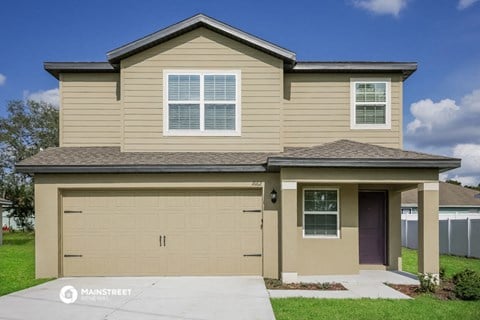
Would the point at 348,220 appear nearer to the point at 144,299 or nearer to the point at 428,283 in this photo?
the point at 428,283

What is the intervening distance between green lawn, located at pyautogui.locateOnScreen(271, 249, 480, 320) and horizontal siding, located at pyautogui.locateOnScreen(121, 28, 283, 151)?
4.78 m

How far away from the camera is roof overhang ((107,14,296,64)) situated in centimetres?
1188

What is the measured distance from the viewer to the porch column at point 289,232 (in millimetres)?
10383

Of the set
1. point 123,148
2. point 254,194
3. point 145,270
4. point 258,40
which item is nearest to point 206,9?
point 258,40

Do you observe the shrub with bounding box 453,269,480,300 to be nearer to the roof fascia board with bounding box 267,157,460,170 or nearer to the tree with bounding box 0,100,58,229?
the roof fascia board with bounding box 267,157,460,170

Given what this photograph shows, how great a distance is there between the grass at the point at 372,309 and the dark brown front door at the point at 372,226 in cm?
378

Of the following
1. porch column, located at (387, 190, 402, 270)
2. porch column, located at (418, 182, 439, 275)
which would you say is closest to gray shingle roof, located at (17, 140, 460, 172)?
porch column, located at (418, 182, 439, 275)

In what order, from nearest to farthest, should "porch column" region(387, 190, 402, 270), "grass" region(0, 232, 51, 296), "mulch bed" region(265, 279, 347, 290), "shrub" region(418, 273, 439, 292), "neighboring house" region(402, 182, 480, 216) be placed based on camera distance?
"shrub" region(418, 273, 439, 292) < "mulch bed" region(265, 279, 347, 290) < "grass" region(0, 232, 51, 296) < "porch column" region(387, 190, 402, 270) < "neighboring house" region(402, 182, 480, 216)

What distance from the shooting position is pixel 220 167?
11078 mm

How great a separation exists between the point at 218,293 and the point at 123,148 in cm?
488

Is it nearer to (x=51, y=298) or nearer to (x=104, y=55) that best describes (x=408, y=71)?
(x=104, y=55)

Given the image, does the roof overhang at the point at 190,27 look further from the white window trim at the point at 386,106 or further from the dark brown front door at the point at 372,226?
the dark brown front door at the point at 372,226

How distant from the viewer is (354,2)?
47.5ft

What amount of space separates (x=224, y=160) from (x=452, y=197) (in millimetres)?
26271
